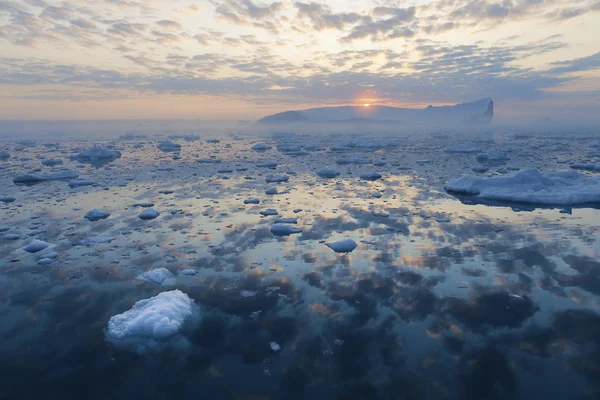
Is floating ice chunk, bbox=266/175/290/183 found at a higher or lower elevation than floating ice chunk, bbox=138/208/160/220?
lower

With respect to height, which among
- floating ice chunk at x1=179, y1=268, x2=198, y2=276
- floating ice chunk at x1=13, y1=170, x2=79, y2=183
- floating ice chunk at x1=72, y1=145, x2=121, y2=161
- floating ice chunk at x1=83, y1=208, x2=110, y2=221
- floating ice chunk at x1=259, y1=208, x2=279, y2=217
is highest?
floating ice chunk at x1=179, y1=268, x2=198, y2=276

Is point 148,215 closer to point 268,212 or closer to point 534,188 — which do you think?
point 268,212

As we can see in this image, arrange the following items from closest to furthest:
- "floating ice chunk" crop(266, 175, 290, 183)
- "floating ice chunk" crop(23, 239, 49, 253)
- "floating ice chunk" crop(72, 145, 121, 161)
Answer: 1. "floating ice chunk" crop(23, 239, 49, 253)
2. "floating ice chunk" crop(266, 175, 290, 183)
3. "floating ice chunk" crop(72, 145, 121, 161)

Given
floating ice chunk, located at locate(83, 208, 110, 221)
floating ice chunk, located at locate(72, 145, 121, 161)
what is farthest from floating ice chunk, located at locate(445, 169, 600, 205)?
floating ice chunk, located at locate(72, 145, 121, 161)

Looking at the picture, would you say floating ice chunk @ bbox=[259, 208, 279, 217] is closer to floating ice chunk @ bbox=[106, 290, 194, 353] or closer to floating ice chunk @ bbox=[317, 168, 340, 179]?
floating ice chunk @ bbox=[106, 290, 194, 353]

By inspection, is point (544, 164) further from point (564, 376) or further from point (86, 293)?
point (86, 293)

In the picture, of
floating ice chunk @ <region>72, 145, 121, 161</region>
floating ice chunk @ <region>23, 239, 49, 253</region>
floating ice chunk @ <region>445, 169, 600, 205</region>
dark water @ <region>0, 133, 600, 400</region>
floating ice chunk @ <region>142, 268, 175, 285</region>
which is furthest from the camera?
floating ice chunk @ <region>72, 145, 121, 161</region>
